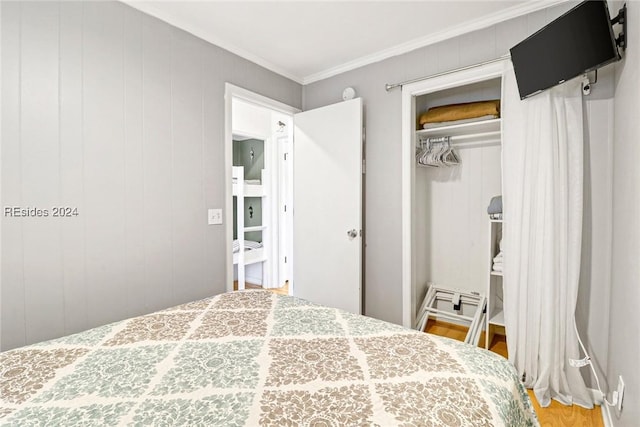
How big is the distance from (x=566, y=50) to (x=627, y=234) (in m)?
0.99

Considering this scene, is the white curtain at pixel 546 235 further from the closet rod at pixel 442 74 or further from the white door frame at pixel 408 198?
the white door frame at pixel 408 198

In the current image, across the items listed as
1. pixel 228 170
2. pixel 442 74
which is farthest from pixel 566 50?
pixel 228 170

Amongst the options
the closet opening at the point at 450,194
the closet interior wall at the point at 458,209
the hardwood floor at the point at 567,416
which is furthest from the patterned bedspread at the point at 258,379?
the closet interior wall at the point at 458,209

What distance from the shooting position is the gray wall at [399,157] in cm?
188

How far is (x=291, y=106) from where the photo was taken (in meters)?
3.23

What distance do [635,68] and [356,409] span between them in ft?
5.73

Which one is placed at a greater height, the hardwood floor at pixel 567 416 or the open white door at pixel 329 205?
the open white door at pixel 329 205

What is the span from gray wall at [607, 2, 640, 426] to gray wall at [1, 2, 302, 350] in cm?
245

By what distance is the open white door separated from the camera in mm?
2818

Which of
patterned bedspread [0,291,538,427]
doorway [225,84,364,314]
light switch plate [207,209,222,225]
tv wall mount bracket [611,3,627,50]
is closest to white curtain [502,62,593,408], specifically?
tv wall mount bracket [611,3,627,50]

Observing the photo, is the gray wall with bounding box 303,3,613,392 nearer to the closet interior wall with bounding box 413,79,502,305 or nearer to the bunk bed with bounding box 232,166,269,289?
the closet interior wall with bounding box 413,79,502,305

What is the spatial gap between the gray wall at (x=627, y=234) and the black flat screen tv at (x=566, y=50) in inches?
3.7

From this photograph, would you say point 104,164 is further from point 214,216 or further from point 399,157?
point 399,157

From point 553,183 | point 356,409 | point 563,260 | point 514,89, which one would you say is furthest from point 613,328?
point 356,409
